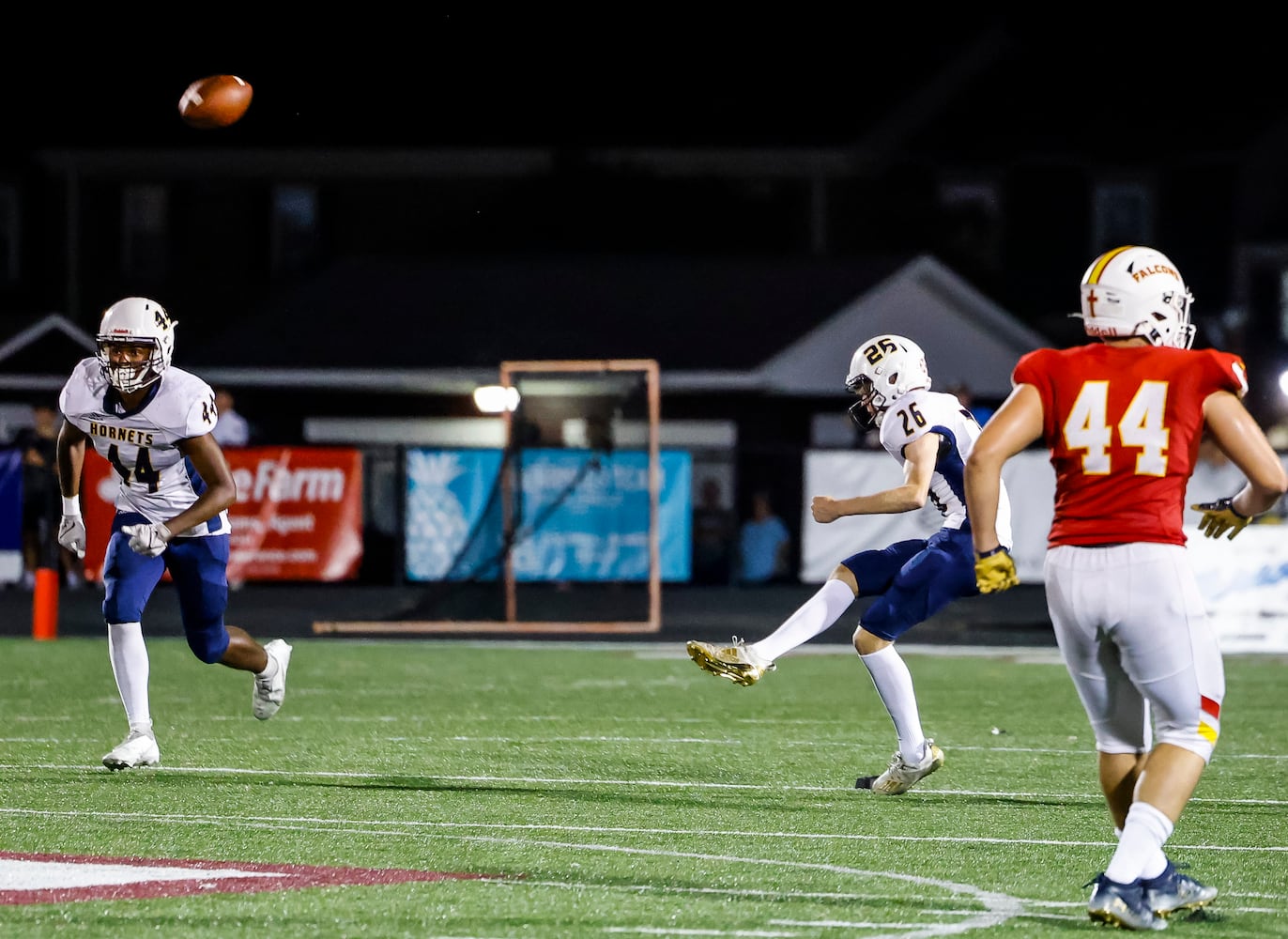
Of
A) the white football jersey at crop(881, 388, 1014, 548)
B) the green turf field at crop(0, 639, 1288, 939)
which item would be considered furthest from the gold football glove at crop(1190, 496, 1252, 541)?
the white football jersey at crop(881, 388, 1014, 548)

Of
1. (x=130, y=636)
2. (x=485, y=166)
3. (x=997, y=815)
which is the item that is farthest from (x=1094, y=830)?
(x=485, y=166)

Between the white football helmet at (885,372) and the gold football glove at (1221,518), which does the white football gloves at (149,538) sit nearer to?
the white football helmet at (885,372)

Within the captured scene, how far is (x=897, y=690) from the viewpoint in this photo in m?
8.84

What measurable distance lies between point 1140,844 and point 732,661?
3.09m

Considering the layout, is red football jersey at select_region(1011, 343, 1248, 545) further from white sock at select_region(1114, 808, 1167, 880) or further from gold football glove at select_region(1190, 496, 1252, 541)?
white sock at select_region(1114, 808, 1167, 880)

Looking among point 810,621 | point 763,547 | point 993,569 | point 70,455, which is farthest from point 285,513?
point 993,569

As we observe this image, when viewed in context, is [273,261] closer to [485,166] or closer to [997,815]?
[485,166]

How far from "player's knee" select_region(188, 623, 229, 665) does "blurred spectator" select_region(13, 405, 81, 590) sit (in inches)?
404

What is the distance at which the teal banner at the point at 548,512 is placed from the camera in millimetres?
18844

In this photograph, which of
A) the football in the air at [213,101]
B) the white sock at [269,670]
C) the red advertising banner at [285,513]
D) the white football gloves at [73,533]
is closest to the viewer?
the white football gloves at [73,533]

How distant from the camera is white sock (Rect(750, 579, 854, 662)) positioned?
29.0 feet

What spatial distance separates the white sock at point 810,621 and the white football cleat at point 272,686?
250 cm

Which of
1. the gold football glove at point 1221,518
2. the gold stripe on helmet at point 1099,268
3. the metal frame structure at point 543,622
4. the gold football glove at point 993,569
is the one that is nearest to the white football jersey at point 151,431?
the gold football glove at point 993,569

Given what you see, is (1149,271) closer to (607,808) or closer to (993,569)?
(993,569)
